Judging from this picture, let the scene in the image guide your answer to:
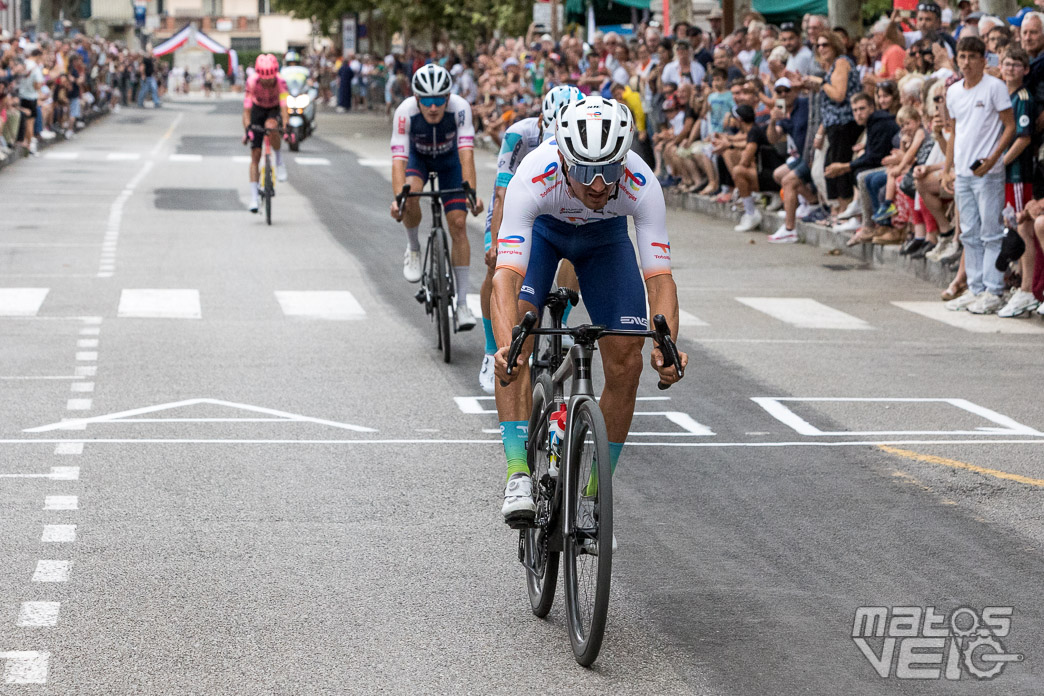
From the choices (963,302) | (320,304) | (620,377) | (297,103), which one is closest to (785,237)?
(963,302)

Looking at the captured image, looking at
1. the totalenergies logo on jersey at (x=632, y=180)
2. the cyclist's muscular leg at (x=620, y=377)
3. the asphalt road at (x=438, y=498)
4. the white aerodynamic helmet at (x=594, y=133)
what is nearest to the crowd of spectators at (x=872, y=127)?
the asphalt road at (x=438, y=498)

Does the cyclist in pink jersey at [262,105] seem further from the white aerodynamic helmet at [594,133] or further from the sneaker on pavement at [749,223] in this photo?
the white aerodynamic helmet at [594,133]

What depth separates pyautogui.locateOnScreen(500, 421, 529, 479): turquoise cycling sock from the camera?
Answer: 21.2ft

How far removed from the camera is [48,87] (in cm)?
4056

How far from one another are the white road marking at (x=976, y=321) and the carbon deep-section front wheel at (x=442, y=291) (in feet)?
15.2

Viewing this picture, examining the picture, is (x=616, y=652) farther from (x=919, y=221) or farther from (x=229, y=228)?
(x=229, y=228)

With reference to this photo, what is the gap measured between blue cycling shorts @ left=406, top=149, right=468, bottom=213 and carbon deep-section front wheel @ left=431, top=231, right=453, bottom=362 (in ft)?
1.55

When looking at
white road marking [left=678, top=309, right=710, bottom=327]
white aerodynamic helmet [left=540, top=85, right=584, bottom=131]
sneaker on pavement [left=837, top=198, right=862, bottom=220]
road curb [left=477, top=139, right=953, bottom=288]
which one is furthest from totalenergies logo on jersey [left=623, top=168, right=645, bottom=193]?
sneaker on pavement [left=837, top=198, right=862, bottom=220]

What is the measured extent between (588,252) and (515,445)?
950 millimetres

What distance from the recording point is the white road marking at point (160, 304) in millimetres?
14695

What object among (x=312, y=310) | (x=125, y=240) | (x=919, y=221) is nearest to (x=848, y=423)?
(x=312, y=310)

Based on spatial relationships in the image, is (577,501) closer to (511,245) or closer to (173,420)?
(511,245)

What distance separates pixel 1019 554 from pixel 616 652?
220 centimetres

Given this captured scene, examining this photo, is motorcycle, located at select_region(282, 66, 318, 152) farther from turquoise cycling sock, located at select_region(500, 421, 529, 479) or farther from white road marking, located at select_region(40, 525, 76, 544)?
turquoise cycling sock, located at select_region(500, 421, 529, 479)
